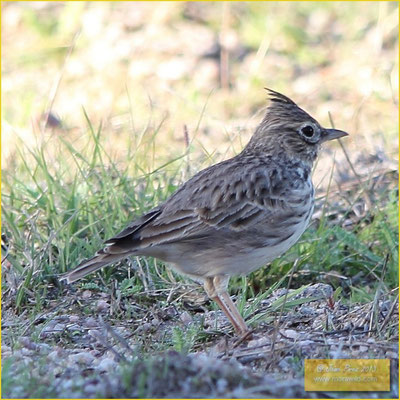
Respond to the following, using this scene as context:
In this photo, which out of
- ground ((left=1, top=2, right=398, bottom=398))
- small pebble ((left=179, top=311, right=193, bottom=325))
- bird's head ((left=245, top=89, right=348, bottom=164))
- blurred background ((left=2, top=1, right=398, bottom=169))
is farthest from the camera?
blurred background ((left=2, top=1, right=398, bottom=169))

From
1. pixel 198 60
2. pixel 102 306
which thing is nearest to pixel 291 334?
pixel 102 306

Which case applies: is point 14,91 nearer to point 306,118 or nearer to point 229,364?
point 306,118

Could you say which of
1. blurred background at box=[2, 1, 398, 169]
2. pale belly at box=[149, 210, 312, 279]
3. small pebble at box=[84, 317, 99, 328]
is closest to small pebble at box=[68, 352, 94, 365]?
small pebble at box=[84, 317, 99, 328]

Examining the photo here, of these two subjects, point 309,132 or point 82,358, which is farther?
point 309,132

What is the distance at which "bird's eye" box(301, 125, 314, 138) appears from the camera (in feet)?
19.3

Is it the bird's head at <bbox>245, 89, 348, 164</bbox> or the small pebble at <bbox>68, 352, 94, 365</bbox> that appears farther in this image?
the bird's head at <bbox>245, 89, 348, 164</bbox>

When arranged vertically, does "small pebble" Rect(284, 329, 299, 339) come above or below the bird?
below

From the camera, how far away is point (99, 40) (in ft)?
36.8

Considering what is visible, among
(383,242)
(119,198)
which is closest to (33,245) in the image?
(119,198)

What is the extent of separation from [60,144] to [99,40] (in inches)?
165

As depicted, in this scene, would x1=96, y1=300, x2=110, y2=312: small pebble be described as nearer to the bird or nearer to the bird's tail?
the bird

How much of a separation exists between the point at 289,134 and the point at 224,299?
1.21 metres

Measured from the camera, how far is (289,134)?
588 centimetres

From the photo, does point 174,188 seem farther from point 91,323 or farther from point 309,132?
point 91,323
